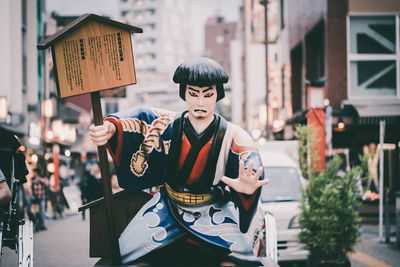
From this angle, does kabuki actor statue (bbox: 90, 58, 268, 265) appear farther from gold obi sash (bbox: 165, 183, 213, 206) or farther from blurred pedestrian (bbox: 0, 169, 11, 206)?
blurred pedestrian (bbox: 0, 169, 11, 206)

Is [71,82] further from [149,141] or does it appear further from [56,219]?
[56,219]

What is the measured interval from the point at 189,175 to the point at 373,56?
13.1 meters

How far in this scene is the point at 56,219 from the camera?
62.8ft

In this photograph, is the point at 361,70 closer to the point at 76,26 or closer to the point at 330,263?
the point at 330,263

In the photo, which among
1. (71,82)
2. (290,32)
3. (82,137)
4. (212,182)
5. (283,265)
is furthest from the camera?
(82,137)

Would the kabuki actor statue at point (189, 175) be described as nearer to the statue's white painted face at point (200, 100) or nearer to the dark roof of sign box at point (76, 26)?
the statue's white painted face at point (200, 100)

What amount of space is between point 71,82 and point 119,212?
47.3 inches

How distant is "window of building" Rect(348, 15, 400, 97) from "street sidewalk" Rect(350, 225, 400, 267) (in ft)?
16.0

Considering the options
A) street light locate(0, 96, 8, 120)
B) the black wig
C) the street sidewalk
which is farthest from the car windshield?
street light locate(0, 96, 8, 120)

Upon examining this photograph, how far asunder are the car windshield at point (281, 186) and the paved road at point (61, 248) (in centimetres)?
334

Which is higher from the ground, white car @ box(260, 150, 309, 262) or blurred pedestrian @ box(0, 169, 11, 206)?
blurred pedestrian @ box(0, 169, 11, 206)

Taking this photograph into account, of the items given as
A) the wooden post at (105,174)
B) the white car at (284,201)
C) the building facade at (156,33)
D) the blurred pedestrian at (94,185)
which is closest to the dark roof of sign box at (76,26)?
the wooden post at (105,174)

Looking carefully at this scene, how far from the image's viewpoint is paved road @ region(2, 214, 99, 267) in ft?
30.1

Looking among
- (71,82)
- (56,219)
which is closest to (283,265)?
(71,82)
